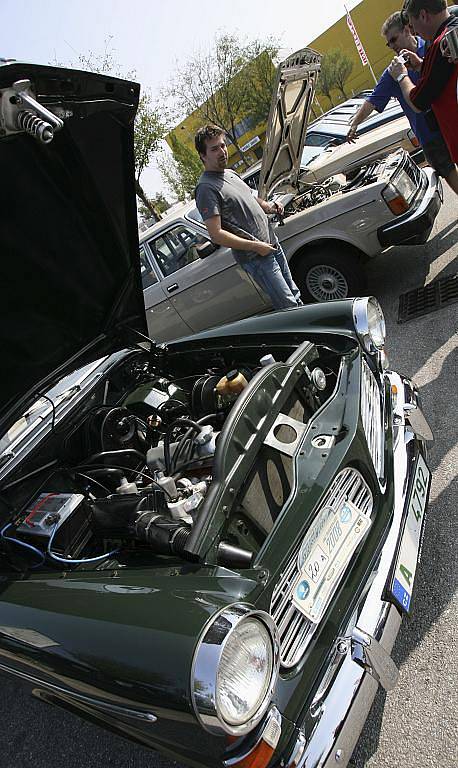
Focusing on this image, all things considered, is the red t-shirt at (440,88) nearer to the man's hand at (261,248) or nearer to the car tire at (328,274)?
the man's hand at (261,248)

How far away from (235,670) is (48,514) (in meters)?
1.11

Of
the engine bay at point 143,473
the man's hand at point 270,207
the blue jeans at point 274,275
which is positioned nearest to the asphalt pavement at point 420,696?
the engine bay at point 143,473

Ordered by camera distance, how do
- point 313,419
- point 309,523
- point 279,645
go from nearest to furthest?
point 279,645 < point 309,523 < point 313,419

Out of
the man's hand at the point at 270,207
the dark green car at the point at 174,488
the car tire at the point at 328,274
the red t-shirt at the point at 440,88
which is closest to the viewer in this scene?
the dark green car at the point at 174,488

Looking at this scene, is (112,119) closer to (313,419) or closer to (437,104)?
(313,419)

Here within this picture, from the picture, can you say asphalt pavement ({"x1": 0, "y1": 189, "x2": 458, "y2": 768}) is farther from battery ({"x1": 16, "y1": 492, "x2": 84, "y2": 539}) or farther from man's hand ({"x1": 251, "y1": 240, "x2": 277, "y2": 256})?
man's hand ({"x1": 251, "y1": 240, "x2": 277, "y2": 256})

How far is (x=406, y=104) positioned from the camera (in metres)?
4.59

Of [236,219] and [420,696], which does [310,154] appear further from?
[420,696]

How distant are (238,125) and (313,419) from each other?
116ft

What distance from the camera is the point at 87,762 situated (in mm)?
2215

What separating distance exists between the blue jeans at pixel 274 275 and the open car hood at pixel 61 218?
A: 4.76 feet

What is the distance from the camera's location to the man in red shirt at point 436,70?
10.3ft

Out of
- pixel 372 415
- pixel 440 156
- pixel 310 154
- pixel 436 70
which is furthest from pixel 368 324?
pixel 310 154

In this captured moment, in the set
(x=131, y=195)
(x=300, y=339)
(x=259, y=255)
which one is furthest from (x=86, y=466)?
(x=259, y=255)
